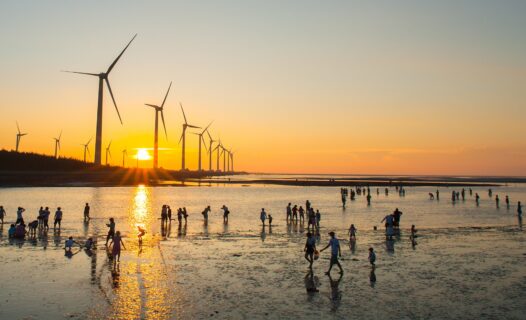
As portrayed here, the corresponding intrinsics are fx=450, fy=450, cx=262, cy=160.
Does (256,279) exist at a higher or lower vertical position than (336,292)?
higher

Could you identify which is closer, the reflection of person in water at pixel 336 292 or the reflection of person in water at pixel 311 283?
the reflection of person in water at pixel 336 292

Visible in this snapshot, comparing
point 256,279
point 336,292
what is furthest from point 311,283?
point 256,279

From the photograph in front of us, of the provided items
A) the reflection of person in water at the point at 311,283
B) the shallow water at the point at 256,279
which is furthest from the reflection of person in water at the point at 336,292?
the reflection of person in water at the point at 311,283

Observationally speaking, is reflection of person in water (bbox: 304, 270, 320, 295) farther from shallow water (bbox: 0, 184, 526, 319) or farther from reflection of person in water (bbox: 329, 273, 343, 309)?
reflection of person in water (bbox: 329, 273, 343, 309)

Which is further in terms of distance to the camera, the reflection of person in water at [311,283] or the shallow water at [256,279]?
the reflection of person in water at [311,283]

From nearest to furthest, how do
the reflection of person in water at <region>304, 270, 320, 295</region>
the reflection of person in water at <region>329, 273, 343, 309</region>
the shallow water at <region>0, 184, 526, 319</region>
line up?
the shallow water at <region>0, 184, 526, 319</region> → the reflection of person in water at <region>329, 273, 343, 309</region> → the reflection of person in water at <region>304, 270, 320, 295</region>

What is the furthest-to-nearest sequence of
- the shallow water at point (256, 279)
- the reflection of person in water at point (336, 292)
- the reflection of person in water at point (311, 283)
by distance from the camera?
the reflection of person in water at point (311, 283)
the reflection of person in water at point (336, 292)
the shallow water at point (256, 279)

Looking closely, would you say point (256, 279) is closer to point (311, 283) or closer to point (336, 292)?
point (311, 283)

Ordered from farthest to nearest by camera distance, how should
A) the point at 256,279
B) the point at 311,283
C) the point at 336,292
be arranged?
the point at 256,279
the point at 311,283
the point at 336,292

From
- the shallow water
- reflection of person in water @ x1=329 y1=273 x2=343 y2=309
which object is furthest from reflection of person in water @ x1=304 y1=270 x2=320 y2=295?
reflection of person in water @ x1=329 y1=273 x2=343 y2=309

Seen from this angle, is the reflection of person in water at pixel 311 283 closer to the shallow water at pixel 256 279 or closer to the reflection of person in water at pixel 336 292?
the shallow water at pixel 256 279

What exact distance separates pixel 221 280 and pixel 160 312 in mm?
4450

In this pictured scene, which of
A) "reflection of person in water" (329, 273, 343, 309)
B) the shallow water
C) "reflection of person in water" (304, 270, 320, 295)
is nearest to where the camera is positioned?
the shallow water

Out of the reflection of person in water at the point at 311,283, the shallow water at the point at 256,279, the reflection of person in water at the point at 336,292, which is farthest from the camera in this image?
the reflection of person in water at the point at 311,283
